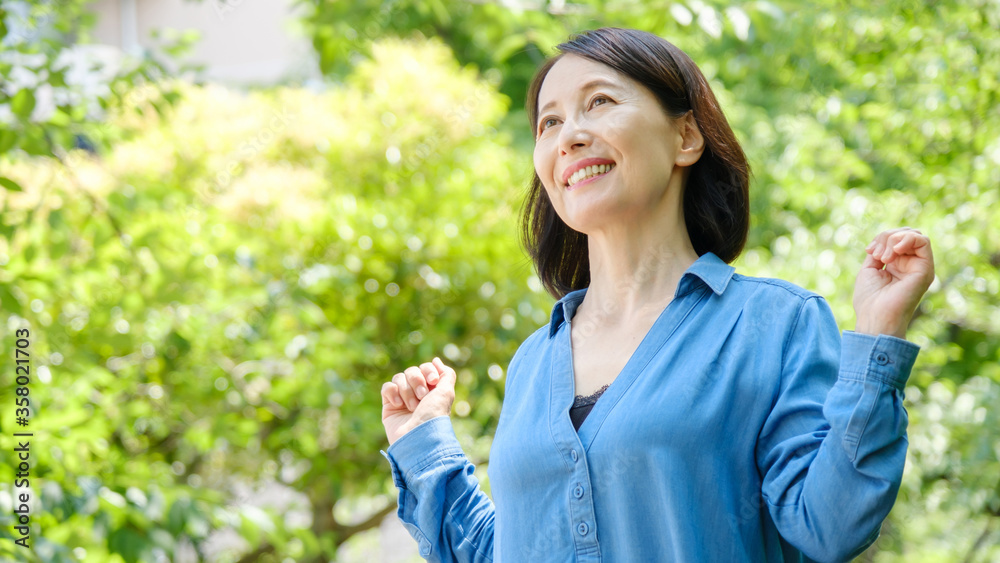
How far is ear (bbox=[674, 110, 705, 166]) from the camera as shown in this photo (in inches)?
39.6

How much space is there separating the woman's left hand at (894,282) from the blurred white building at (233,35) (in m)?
3.51

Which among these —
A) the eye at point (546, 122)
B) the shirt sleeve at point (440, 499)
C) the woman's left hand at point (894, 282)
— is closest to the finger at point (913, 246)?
the woman's left hand at point (894, 282)

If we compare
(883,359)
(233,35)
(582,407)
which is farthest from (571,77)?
(233,35)

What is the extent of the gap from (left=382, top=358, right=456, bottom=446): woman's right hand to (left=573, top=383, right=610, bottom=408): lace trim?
0.21 m

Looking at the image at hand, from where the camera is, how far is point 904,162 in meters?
3.24

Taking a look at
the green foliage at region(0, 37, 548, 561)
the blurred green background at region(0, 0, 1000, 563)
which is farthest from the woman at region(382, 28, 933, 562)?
the green foliage at region(0, 37, 548, 561)

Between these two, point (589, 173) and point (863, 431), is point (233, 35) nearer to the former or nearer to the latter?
point (589, 173)

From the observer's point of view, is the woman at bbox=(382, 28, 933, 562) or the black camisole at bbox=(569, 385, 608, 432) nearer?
the woman at bbox=(382, 28, 933, 562)

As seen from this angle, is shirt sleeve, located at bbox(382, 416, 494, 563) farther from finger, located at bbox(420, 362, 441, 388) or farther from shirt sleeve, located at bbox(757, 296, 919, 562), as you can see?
shirt sleeve, located at bbox(757, 296, 919, 562)

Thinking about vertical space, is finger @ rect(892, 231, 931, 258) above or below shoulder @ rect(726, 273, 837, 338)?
above

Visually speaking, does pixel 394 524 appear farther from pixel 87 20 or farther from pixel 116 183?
pixel 87 20

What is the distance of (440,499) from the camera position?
1053mm

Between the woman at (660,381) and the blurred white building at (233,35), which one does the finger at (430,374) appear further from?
the blurred white building at (233,35)

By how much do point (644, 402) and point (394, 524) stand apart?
454 centimetres
